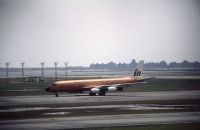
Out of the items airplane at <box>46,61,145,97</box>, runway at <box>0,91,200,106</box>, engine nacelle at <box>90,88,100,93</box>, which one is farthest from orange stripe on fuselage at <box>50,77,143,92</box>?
runway at <box>0,91,200,106</box>

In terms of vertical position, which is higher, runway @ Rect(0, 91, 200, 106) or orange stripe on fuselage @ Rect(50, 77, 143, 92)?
orange stripe on fuselage @ Rect(50, 77, 143, 92)

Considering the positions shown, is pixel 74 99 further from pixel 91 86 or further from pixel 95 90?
pixel 91 86

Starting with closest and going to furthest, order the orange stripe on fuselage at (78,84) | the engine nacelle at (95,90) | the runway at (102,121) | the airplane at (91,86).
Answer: the runway at (102,121), the engine nacelle at (95,90), the airplane at (91,86), the orange stripe on fuselage at (78,84)

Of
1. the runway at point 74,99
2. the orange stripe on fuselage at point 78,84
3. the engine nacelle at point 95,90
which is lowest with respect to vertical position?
the runway at point 74,99

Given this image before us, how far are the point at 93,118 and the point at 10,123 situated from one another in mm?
5783

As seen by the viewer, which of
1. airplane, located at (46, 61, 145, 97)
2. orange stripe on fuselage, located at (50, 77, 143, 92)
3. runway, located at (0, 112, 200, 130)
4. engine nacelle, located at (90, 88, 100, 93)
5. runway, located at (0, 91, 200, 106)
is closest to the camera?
runway, located at (0, 112, 200, 130)

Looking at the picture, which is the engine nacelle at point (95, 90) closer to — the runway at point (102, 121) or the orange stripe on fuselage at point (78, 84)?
the orange stripe on fuselage at point (78, 84)

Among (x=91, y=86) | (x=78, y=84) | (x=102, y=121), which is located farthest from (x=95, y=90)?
(x=102, y=121)

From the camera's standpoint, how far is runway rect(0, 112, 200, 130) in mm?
25250

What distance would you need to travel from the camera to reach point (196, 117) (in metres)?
29.1

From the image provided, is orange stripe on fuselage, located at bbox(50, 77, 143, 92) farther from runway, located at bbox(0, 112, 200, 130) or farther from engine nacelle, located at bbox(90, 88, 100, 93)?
runway, located at bbox(0, 112, 200, 130)

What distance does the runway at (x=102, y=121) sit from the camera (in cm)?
2525

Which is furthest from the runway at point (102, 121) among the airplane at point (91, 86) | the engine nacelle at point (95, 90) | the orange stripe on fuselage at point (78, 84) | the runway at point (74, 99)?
the orange stripe on fuselage at point (78, 84)

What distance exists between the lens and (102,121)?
88.8 feet
